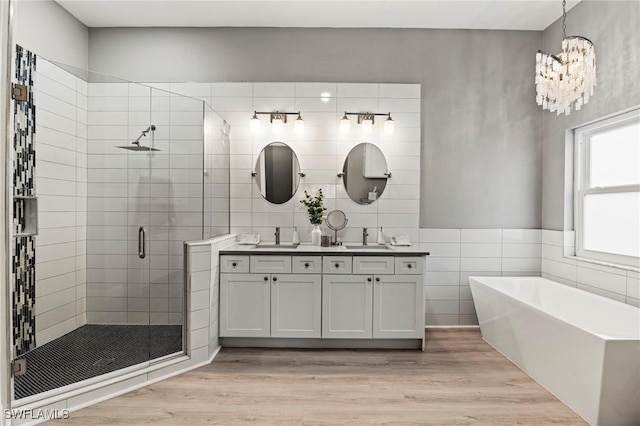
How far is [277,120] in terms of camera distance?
394 cm

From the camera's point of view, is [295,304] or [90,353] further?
[295,304]

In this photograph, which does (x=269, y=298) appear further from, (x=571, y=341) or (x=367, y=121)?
(x=571, y=341)

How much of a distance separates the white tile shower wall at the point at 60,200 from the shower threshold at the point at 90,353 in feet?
0.30

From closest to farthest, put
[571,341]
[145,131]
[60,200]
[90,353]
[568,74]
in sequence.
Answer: [571,341]
[60,200]
[90,353]
[568,74]
[145,131]

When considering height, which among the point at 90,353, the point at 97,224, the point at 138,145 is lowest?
the point at 90,353

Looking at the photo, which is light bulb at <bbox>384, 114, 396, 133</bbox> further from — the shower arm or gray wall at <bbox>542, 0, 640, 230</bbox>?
the shower arm

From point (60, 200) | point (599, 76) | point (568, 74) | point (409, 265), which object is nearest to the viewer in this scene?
point (60, 200)

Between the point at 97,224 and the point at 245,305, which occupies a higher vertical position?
the point at 97,224

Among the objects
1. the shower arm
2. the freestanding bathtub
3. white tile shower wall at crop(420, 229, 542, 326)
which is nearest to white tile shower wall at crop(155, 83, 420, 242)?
white tile shower wall at crop(420, 229, 542, 326)

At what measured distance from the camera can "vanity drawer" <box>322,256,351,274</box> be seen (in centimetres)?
339

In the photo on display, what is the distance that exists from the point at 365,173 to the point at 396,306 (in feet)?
4.43

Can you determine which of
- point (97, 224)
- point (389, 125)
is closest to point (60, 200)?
point (97, 224)

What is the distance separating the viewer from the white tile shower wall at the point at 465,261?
404 cm

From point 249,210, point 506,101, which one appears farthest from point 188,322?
point 506,101
